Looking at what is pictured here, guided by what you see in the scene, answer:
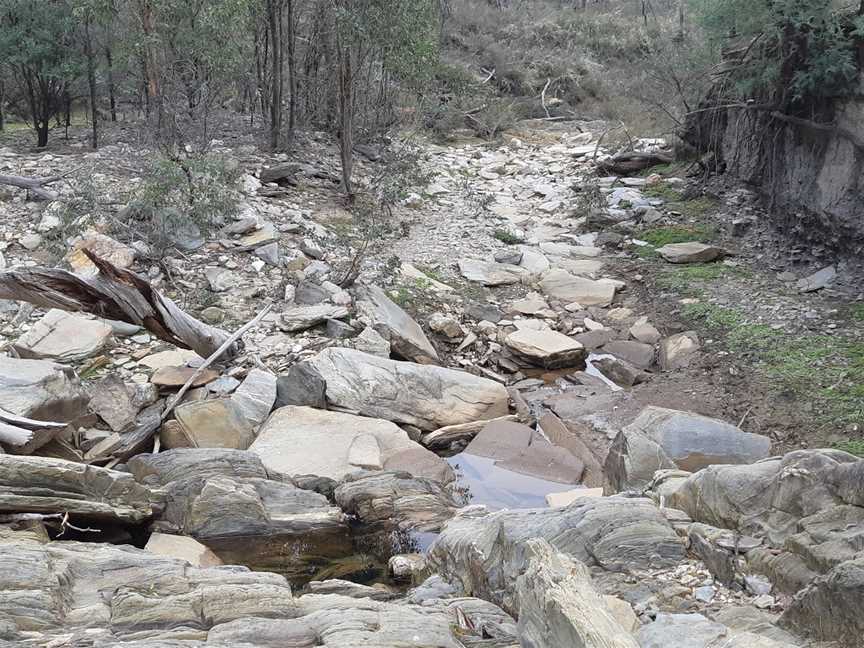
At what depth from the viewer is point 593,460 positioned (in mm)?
6727

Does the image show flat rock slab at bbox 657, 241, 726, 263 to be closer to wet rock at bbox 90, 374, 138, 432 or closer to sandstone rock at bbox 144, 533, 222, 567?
wet rock at bbox 90, 374, 138, 432

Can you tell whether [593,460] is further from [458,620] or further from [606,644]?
[606,644]

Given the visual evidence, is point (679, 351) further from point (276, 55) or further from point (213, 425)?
point (276, 55)

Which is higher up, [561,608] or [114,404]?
[561,608]

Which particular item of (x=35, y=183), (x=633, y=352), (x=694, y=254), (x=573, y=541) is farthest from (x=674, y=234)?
(x=35, y=183)

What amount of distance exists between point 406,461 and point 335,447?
60 centimetres

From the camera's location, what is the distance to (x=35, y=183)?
847cm

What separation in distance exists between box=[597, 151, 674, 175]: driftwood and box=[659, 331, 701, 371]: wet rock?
6.27 m

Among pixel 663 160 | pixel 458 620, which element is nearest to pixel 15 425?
pixel 458 620

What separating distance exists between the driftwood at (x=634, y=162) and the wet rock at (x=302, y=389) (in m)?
9.05

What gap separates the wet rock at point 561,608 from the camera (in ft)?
8.73

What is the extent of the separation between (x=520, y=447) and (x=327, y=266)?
343 centimetres

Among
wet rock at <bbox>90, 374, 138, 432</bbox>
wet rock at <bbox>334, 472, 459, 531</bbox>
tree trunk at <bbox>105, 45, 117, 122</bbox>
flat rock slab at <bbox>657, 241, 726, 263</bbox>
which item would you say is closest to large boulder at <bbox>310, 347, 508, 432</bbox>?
wet rock at <bbox>334, 472, 459, 531</bbox>

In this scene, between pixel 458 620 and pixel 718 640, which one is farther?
pixel 458 620
